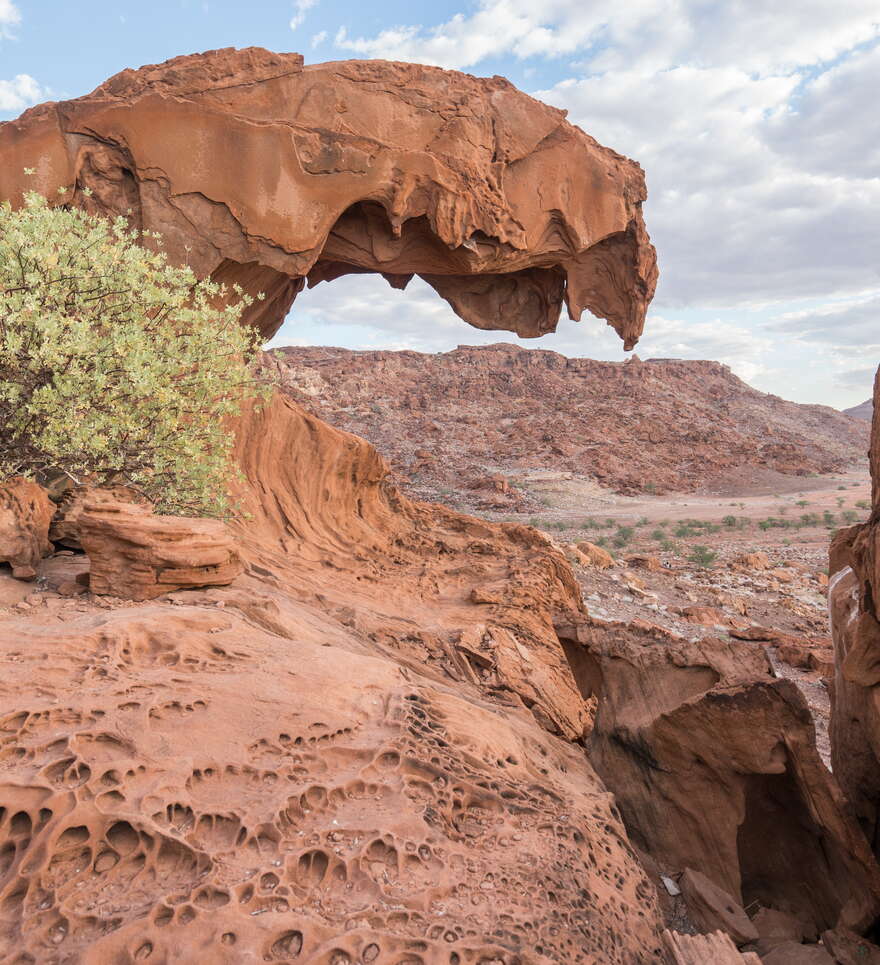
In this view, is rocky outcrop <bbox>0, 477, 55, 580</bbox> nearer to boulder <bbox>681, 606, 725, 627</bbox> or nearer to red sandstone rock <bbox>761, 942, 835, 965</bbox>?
red sandstone rock <bbox>761, 942, 835, 965</bbox>

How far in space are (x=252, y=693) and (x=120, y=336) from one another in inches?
140

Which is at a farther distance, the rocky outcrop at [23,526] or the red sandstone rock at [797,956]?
the rocky outcrop at [23,526]

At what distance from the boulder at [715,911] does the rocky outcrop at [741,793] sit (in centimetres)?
49

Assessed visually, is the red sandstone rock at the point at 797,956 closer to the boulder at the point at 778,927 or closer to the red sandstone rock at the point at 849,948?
the red sandstone rock at the point at 849,948

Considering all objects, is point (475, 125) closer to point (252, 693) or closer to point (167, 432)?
point (167, 432)

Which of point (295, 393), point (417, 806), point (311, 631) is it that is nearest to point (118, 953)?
point (417, 806)

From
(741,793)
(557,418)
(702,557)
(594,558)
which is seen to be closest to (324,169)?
(741,793)

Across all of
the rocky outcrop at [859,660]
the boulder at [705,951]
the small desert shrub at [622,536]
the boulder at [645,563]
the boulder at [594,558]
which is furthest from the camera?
the small desert shrub at [622,536]

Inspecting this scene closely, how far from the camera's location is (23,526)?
449cm

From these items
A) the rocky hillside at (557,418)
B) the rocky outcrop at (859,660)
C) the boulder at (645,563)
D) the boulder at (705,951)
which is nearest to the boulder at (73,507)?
the boulder at (705,951)

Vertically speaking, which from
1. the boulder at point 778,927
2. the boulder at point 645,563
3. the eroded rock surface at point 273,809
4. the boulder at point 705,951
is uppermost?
the boulder at point 645,563

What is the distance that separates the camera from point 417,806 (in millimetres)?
2578

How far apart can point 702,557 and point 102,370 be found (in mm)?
15116

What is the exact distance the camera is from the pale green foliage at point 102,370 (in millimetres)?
4973
